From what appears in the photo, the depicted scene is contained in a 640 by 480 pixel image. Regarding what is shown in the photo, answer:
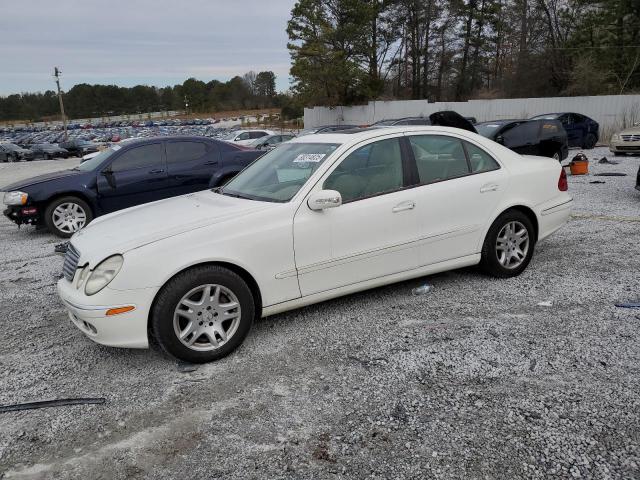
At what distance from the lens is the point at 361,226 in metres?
4.16

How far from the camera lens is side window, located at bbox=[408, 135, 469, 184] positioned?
15.2 ft

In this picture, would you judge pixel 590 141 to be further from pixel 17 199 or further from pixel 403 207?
pixel 17 199

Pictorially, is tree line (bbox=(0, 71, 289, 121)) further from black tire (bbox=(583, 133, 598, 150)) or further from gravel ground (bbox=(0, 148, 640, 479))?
gravel ground (bbox=(0, 148, 640, 479))

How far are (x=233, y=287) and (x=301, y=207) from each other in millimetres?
808

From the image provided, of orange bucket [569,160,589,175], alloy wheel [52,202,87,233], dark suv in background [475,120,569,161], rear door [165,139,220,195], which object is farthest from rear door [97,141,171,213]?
orange bucket [569,160,589,175]

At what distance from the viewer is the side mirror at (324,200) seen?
3920 mm

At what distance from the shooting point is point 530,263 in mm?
5680

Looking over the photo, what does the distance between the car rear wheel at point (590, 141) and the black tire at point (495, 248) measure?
17033 millimetres

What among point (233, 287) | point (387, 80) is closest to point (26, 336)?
point (233, 287)

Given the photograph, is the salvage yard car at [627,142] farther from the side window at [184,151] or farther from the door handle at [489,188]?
the door handle at [489,188]

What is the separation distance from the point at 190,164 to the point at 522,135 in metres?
8.44

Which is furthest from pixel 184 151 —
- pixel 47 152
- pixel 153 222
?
pixel 47 152

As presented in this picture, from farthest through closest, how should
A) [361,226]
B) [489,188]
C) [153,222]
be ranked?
1. [489,188]
2. [361,226]
3. [153,222]

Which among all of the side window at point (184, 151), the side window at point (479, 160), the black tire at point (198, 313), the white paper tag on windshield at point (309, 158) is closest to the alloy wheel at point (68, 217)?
the side window at point (184, 151)
